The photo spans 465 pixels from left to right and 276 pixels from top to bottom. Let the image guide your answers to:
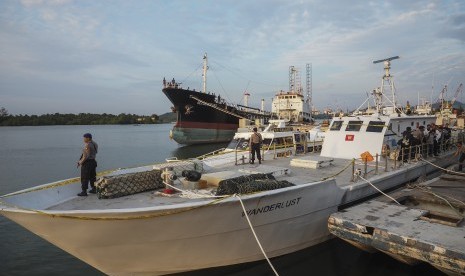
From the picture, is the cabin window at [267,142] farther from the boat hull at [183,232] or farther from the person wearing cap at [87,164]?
the person wearing cap at [87,164]

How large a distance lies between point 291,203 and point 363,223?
5.44ft

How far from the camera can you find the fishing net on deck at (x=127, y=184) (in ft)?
25.7

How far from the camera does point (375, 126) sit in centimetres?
1376

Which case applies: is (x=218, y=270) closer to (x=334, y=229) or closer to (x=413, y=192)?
(x=334, y=229)

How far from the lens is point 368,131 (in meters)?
13.8

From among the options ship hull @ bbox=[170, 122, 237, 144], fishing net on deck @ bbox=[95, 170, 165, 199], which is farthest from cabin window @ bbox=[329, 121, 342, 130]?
ship hull @ bbox=[170, 122, 237, 144]

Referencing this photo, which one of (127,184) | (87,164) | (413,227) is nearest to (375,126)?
(413,227)

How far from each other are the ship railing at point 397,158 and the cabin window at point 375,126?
102 cm

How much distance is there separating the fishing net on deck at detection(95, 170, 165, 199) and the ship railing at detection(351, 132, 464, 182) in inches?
228

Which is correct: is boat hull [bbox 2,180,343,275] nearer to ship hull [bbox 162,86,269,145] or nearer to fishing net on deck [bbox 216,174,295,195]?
fishing net on deck [bbox 216,174,295,195]

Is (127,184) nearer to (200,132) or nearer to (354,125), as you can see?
(354,125)

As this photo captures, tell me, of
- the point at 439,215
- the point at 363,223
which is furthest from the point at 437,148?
the point at 363,223

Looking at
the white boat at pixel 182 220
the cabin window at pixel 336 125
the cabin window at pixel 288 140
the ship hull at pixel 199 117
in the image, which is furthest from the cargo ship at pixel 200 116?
the white boat at pixel 182 220

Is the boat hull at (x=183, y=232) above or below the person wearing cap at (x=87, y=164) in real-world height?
below
